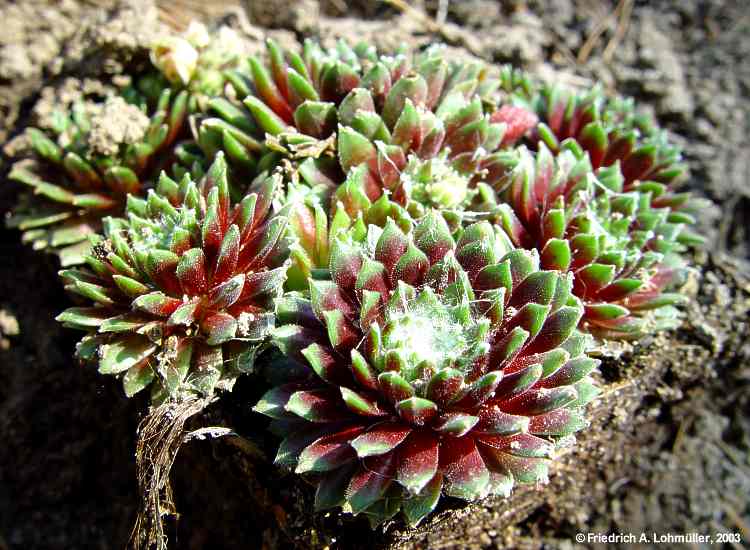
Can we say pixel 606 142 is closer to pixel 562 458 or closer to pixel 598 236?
pixel 598 236

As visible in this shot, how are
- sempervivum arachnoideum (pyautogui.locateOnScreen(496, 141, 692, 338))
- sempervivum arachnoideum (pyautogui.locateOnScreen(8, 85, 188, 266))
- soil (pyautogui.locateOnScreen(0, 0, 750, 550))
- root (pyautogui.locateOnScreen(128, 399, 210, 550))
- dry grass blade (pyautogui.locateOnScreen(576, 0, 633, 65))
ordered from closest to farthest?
root (pyautogui.locateOnScreen(128, 399, 210, 550)) < sempervivum arachnoideum (pyautogui.locateOnScreen(496, 141, 692, 338)) < soil (pyautogui.locateOnScreen(0, 0, 750, 550)) < sempervivum arachnoideum (pyautogui.locateOnScreen(8, 85, 188, 266)) < dry grass blade (pyautogui.locateOnScreen(576, 0, 633, 65))

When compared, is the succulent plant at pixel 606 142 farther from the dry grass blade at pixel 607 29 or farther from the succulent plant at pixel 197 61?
the succulent plant at pixel 197 61

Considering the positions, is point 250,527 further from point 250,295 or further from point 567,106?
point 567,106

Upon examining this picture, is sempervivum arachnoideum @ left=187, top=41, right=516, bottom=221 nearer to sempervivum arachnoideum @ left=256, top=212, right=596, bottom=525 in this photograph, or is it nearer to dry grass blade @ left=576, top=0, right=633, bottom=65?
sempervivum arachnoideum @ left=256, top=212, right=596, bottom=525

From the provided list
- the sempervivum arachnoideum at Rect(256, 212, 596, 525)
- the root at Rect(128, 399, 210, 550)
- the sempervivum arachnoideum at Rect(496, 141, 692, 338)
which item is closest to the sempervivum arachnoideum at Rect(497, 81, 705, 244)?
the sempervivum arachnoideum at Rect(496, 141, 692, 338)

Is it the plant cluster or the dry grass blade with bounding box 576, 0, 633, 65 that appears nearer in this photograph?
the plant cluster

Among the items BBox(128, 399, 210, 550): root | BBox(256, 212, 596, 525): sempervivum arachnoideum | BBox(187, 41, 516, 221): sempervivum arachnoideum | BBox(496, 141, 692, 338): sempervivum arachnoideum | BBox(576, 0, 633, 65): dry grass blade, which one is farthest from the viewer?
BBox(576, 0, 633, 65): dry grass blade

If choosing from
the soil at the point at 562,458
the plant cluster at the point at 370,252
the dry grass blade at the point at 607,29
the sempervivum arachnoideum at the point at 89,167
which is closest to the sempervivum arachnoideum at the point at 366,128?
the plant cluster at the point at 370,252

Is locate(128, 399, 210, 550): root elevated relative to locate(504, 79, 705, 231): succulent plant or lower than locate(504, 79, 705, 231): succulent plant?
lower

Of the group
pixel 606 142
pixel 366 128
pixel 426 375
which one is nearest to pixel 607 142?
pixel 606 142
